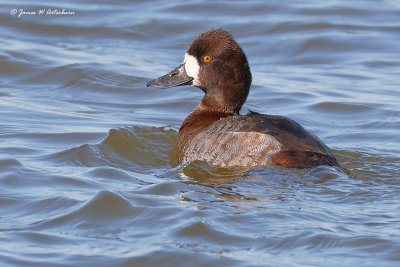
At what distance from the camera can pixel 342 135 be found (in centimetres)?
830

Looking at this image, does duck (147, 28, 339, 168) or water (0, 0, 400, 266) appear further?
duck (147, 28, 339, 168)

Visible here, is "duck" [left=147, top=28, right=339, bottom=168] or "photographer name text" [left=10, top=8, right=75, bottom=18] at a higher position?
"photographer name text" [left=10, top=8, right=75, bottom=18]

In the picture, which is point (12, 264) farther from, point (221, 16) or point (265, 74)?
point (221, 16)

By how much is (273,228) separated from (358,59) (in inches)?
239

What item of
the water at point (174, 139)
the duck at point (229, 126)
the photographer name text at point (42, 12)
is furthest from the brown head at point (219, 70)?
the photographer name text at point (42, 12)

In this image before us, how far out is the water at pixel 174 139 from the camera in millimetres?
5250

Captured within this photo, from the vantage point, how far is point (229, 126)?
679cm

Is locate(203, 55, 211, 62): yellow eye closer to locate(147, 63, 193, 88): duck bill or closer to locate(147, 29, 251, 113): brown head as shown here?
locate(147, 29, 251, 113): brown head

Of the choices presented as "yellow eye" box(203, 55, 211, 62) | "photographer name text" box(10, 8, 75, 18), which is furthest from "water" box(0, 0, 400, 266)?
"yellow eye" box(203, 55, 211, 62)

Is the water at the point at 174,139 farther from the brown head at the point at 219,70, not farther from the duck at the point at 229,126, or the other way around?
the brown head at the point at 219,70

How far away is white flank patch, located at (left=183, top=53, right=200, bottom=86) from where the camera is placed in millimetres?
7466

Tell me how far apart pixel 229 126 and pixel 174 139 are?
1287mm

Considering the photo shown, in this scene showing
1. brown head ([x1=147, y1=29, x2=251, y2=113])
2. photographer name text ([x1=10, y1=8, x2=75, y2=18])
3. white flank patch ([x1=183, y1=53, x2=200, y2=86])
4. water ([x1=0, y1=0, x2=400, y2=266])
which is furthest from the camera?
photographer name text ([x1=10, y1=8, x2=75, y2=18])

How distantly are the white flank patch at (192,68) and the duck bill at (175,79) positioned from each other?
0.05 m
